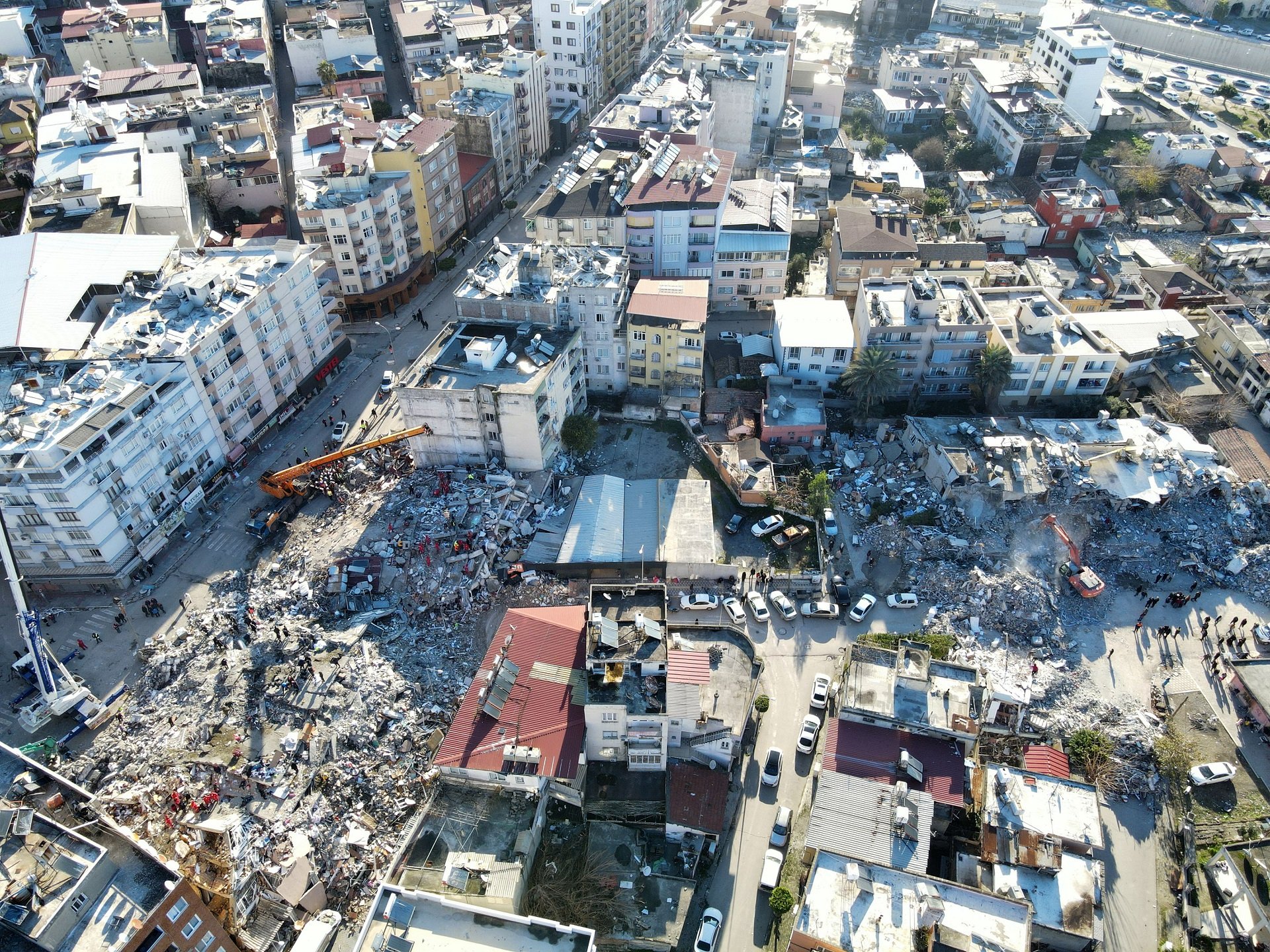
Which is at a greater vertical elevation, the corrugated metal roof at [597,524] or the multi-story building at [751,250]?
the multi-story building at [751,250]

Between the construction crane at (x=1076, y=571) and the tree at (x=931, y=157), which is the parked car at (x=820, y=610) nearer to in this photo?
the construction crane at (x=1076, y=571)

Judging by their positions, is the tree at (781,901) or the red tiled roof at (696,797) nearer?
the tree at (781,901)

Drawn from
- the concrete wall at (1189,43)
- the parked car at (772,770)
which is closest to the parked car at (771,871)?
the parked car at (772,770)

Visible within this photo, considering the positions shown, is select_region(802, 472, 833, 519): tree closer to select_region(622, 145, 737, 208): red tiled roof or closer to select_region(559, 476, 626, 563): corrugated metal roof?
select_region(559, 476, 626, 563): corrugated metal roof

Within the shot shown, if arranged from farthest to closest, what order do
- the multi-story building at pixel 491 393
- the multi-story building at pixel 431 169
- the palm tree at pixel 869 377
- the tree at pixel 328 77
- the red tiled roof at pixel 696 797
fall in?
the tree at pixel 328 77 → the multi-story building at pixel 431 169 → the palm tree at pixel 869 377 → the multi-story building at pixel 491 393 → the red tiled roof at pixel 696 797

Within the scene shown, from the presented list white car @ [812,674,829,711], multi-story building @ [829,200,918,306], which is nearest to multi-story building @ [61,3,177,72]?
multi-story building @ [829,200,918,306]

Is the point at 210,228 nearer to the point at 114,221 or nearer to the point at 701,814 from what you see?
the point at 114,221

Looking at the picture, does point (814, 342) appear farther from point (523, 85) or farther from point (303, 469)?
point (523, 85)
